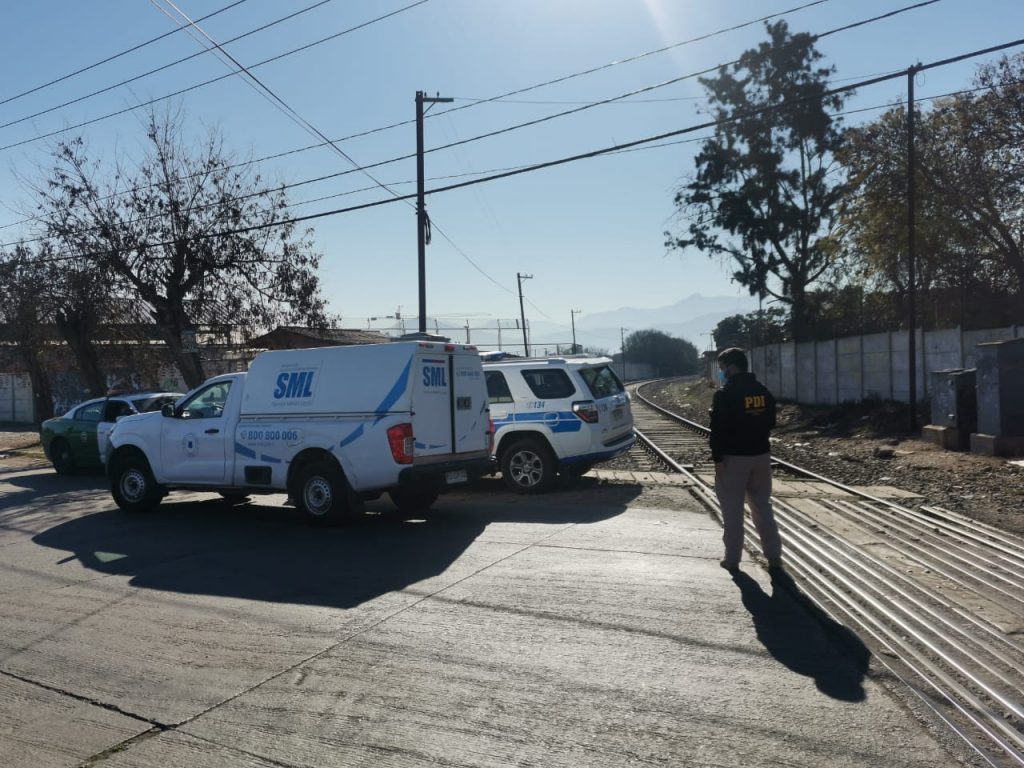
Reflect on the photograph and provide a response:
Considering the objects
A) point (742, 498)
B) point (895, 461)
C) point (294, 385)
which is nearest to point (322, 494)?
point (294, 385)

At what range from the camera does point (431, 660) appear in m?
5.42

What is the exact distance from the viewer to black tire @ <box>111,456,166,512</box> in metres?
11.9

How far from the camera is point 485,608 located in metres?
6.55

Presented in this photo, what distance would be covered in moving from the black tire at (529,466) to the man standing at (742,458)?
16.7 ft

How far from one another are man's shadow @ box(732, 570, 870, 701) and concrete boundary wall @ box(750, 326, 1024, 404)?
49.3 ft

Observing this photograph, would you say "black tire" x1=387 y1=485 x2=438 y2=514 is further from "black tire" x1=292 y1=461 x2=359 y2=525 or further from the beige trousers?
the beige trousers

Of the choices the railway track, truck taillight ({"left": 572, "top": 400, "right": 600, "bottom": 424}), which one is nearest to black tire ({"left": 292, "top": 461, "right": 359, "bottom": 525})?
truck taillight ({"left": 572, "top": 400, "right": 600, "bottom": 424})

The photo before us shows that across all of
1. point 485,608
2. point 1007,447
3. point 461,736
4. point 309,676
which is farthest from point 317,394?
point 1007,447

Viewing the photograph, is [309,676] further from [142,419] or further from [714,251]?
[714,251]

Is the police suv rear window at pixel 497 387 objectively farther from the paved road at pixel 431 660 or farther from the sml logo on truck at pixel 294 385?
the paved road at pixel 431 660

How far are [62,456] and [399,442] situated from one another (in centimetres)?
1117

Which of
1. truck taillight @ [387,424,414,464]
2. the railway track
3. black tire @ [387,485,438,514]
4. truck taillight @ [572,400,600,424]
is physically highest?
truck taillight @ [572,400,600,424]

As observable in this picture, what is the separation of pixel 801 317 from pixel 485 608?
32.7 meters

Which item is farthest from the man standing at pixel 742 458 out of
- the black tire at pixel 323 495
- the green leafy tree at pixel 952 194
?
the green leafy tree at pixel 952 194
